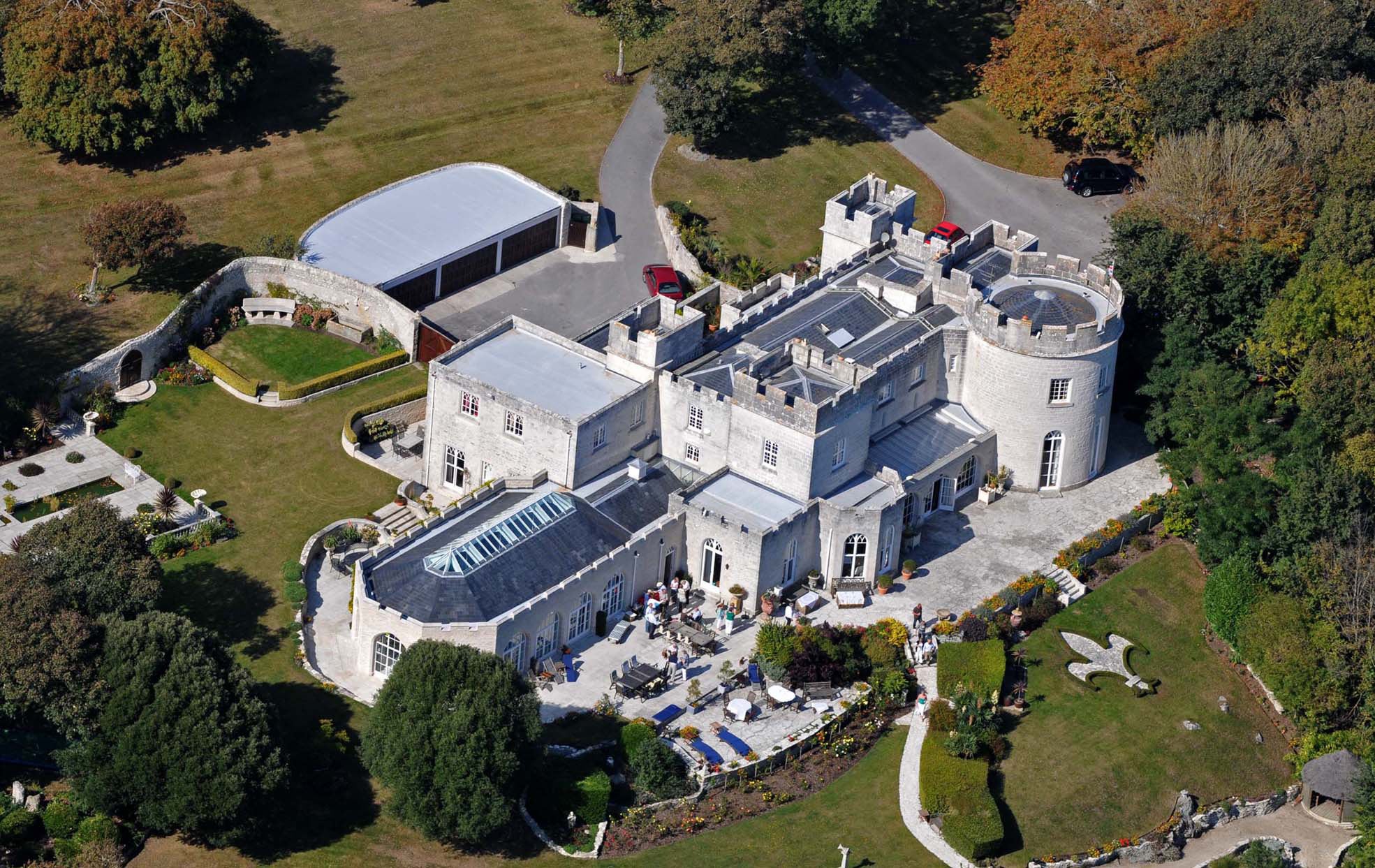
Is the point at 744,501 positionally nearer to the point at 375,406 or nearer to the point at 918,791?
the point at 918,791

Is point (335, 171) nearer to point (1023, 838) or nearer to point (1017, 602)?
point (1017, 602)

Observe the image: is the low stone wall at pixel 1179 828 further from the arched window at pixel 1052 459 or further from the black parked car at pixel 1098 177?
the black parked car at pixel 1098 177

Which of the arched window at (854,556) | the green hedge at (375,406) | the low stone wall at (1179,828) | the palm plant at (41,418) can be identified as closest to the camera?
the low stone wall at (1179,828)

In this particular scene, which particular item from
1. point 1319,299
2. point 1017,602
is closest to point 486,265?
point 1017,602

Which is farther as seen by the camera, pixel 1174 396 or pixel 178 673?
pixel 1174 396

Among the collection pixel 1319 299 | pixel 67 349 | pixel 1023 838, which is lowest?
pixel 1023 838

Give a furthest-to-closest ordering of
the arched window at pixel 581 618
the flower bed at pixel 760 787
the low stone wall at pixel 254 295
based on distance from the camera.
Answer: the low stone wall at pixel 254 295, the arched window at pixel 581 618, the flower bed at pixel 760 787

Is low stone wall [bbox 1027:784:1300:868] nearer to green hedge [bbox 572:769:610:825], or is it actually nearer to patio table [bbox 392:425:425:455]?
green hedge [bbox 572:769:610:825]

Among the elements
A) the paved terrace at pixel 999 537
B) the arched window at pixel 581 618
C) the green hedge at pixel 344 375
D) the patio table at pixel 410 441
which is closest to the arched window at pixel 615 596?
the arched window at pixel 581 618

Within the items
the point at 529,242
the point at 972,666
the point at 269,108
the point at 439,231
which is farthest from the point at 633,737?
the point at 269,108
